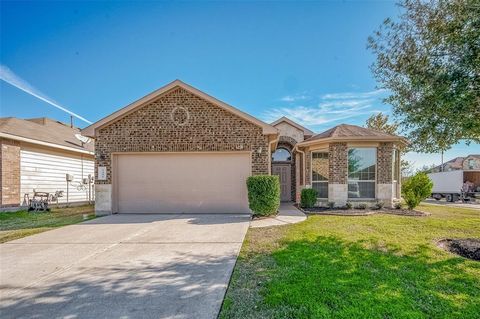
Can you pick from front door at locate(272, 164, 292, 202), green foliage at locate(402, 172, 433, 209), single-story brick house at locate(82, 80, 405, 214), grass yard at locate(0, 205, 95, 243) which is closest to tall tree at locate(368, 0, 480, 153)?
single-story brick house at locate(82, 80, 405, 214)

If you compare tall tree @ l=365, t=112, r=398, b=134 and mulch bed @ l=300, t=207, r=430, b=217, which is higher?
tall tree @ l=365, t=112, r=398, b=134

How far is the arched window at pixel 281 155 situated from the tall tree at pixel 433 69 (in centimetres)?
961

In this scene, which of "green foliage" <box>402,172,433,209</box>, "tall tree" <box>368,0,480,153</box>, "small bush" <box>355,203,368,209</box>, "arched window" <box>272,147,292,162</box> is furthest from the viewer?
"arched window" <box>272,147,292,162</box>

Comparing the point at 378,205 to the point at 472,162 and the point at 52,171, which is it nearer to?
the point at 52,171

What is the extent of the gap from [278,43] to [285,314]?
35.6 ft

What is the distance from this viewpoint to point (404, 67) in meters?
5.68

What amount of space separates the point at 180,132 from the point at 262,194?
4.23 metres

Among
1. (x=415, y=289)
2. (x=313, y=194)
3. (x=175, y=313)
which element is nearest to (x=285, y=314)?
(x=175, y=313)

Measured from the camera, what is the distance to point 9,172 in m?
11.3

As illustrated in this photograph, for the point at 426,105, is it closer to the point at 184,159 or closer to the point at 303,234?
the point at 303,234

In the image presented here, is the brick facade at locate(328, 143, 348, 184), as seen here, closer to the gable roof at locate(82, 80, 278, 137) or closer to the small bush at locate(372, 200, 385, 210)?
the small bush at locate(372, 200, 385, 210)

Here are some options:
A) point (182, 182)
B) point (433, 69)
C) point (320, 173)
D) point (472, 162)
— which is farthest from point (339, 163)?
point (472, 162)

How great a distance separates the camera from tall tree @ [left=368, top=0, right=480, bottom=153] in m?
4.66

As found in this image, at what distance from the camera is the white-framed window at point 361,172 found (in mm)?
11648
